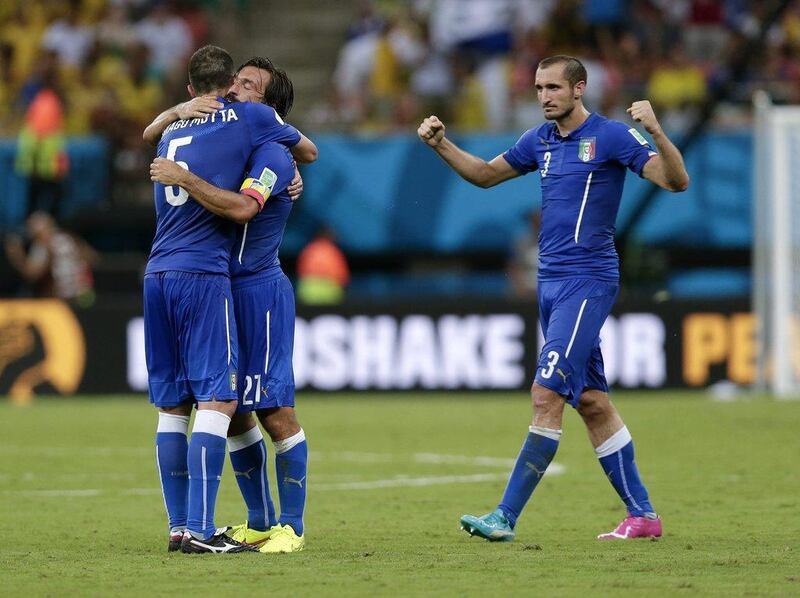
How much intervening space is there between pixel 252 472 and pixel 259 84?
190 centimetres

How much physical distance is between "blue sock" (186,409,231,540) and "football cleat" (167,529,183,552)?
15cm

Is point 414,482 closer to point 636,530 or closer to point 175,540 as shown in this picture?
point 636,530

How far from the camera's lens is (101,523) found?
9156 millimetres

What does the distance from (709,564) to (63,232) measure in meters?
15.6

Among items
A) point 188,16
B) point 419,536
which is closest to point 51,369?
point 188,16

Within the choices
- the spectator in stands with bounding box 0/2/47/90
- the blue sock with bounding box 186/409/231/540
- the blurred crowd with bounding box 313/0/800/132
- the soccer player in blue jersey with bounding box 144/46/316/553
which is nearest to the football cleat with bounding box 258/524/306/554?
the soccer player in blue jersey with bounding box 144/46/316/553

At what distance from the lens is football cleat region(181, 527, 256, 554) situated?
7.56 meters

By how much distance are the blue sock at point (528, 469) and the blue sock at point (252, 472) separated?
1187 mm

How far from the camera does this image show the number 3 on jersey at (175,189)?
7.67 m

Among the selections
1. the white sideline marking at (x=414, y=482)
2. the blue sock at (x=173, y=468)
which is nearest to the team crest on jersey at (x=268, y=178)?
the blue sock at (x=173, y=468)

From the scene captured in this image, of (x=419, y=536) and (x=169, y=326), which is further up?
(x=169, y=326)

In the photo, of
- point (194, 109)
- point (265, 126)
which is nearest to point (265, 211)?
point (265, 126)

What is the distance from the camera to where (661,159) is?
802cm

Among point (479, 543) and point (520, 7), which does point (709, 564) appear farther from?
point (520, 7)
